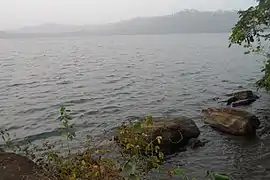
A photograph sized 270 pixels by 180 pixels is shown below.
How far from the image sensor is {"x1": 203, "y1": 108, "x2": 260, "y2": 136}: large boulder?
1452cm

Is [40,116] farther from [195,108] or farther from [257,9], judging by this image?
[257,9]

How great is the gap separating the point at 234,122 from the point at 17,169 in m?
9.36

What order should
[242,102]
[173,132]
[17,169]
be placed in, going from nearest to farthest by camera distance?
[17,169] → [173,132] → [242,102]

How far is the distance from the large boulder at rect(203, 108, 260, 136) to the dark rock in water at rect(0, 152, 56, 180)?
8.67 meters

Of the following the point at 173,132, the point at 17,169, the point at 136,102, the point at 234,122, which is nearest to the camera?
the point at 17,169

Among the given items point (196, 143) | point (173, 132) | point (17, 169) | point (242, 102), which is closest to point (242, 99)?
point (242, 102)

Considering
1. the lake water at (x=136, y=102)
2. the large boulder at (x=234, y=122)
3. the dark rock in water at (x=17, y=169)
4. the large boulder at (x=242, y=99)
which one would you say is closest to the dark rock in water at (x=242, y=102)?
the large boulder at (x=242, y=99)

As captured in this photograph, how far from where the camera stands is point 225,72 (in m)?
36.9

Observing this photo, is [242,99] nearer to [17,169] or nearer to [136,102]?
[136,102]

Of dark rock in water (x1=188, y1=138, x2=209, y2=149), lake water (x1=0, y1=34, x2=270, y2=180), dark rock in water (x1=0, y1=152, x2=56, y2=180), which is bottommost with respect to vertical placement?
lake water (x1=0, y1=34, x2=270, y2=180)

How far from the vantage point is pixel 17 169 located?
9133mm

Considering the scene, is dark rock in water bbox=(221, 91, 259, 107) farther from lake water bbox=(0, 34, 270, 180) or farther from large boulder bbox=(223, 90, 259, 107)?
lake water bbox=(0, 34, 270, 180)

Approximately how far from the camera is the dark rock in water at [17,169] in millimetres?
8539

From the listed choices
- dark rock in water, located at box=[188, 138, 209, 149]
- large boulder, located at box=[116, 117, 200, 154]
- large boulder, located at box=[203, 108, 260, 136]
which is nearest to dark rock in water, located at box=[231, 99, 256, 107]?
large boulder, located at box=[203, 108, 260, 136]
